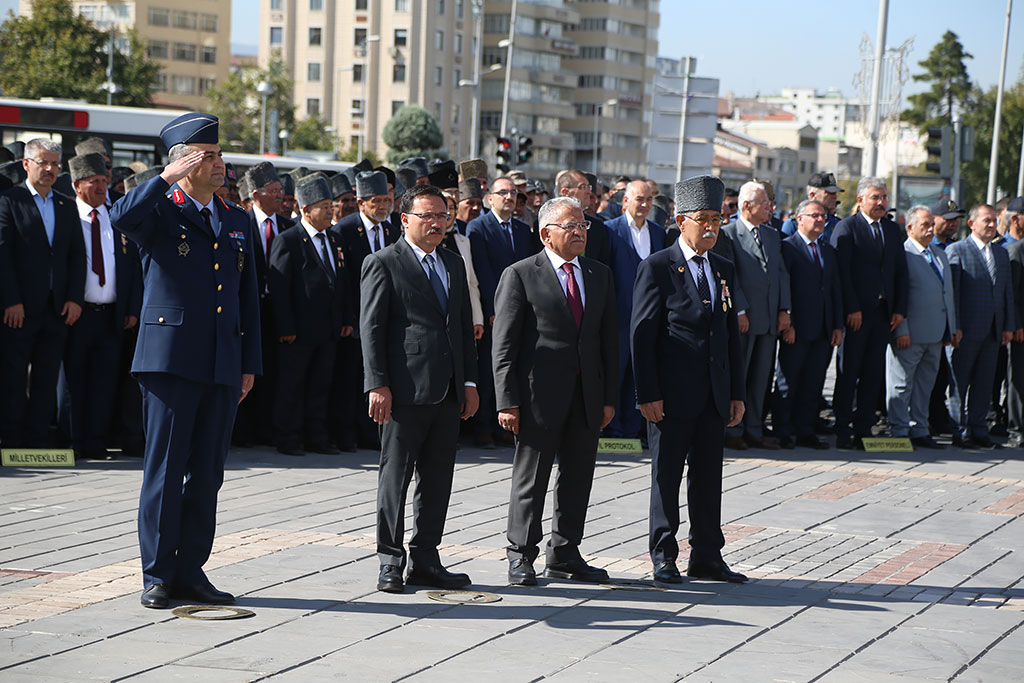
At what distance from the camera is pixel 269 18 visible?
11406 cm

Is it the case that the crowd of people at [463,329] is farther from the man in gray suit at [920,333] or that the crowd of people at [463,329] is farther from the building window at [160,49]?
the building window at [160,49]

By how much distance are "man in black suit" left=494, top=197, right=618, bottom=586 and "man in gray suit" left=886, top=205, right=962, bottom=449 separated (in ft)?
22.9

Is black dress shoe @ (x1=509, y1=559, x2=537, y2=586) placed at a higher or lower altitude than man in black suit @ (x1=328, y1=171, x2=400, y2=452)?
lower

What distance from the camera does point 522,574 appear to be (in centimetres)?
780

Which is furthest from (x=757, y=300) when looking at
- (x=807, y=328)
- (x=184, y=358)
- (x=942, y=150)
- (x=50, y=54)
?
(x=50, y=54)

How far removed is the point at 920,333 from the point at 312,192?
6139 mm

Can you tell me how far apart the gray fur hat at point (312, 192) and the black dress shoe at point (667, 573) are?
18.3 feet

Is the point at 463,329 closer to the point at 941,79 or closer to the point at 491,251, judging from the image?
the point at 491,251

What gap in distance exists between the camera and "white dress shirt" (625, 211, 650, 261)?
13.6m

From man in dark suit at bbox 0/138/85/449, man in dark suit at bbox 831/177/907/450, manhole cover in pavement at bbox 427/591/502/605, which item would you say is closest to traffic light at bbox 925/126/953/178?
man in dark suit at bbox 831/177/907/450

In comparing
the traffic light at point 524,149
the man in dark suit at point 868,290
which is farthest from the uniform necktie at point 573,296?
the traffic light at point 524,149

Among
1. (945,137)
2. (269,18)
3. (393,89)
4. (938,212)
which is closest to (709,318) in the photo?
(938,212)

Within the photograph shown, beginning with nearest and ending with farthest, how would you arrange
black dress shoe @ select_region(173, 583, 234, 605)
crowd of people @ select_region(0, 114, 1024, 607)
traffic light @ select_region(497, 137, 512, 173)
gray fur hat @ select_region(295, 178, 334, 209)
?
black dress shoe @ select_region(173, 583, 234, 605)
crowd of people @ select_region(0, 114, 1024, 607)
gray fur hat @ select_region(295, 178, 334, 209)
traffic light @ select_region(497, 137, 512, 173)

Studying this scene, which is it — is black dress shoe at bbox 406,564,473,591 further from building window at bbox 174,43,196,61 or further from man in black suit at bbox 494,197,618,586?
building window at bbox 174,43,196,61
